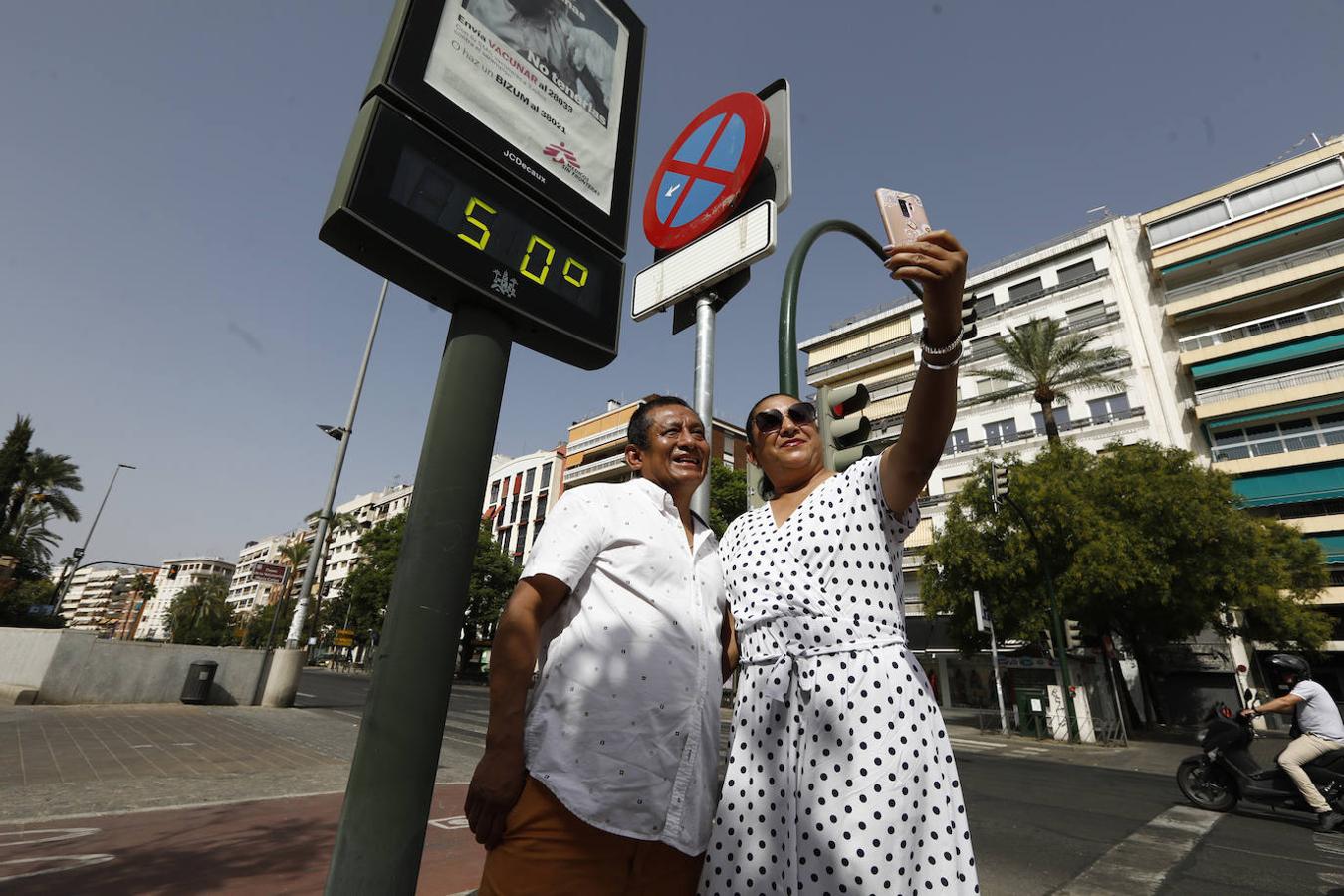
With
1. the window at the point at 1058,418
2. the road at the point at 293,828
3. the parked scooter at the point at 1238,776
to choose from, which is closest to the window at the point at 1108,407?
the window at the point at 1058,418

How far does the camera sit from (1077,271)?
32969mm

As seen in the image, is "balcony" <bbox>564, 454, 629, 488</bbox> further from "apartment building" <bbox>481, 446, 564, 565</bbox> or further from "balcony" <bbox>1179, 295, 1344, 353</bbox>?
"balcony" <bbox>1179, 295, 1344, 353</bbox>

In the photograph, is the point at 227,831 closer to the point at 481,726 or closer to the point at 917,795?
the point at 917,795

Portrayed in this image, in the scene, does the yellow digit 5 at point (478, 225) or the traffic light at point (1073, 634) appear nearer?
the yellow digit 5 at point (478, 225)

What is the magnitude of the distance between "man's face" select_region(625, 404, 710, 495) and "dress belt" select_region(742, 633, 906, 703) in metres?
0.63

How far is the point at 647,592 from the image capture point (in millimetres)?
1638

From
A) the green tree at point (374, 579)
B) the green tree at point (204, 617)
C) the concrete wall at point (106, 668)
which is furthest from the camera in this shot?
the green tree at point (204, 617)

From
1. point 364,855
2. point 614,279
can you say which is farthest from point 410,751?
point 614,279

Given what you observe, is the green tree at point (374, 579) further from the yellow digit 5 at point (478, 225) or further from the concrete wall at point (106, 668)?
the yellow digit 5 at point (478, 225)

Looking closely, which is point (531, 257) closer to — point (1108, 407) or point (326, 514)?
point (326, 514)

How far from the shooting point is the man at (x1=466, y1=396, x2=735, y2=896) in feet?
4.50

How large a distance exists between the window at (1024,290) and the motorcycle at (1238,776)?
31.9 m

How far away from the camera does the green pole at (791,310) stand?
3725 millimetres

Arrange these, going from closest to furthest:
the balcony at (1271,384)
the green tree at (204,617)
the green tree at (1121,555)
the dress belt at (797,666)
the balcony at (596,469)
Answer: the dress belt at (797,666), the green tree at (1121,555), the balcony at (1271,384), the balcony at (596,469), the green tree at (204,617)
